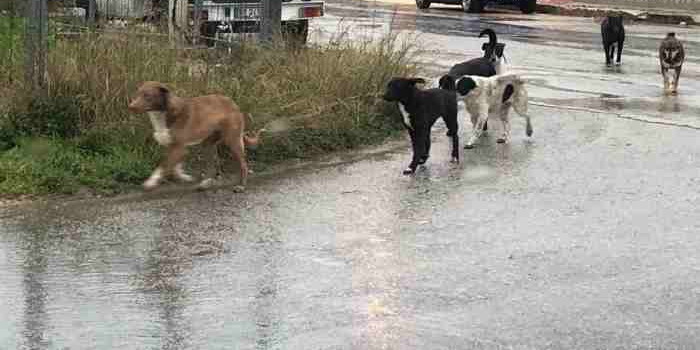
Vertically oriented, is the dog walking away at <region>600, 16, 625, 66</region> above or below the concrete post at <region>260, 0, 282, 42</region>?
below

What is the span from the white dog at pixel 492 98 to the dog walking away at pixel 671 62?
4715mm

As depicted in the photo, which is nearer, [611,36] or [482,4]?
[611,36]

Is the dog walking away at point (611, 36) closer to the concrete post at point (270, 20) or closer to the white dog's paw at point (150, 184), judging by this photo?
the concrete post at point (270, 20)

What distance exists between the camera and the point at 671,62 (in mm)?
16984

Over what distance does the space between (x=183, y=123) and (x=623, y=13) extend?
25.3m

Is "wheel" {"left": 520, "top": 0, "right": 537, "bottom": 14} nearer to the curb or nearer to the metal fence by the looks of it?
the curb

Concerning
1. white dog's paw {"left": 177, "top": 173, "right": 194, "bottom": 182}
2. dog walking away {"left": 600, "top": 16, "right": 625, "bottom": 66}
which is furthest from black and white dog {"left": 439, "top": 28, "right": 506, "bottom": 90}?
dog walking away {"left": 600, "top": 16, "right": 625, "bottom": 66}

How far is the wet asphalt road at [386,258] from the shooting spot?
632 centimetres

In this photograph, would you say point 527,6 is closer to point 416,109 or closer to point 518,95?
point 518,95

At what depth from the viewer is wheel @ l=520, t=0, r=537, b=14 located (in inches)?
1356

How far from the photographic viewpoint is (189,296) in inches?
271

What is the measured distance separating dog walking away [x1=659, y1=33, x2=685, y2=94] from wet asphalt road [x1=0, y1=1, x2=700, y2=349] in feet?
15.0

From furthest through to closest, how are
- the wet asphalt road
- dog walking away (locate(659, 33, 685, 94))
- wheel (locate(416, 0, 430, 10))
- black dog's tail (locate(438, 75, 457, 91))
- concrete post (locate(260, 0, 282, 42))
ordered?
wheel (locate(416, 0, 430, 10))
dog walking away (locate(659, 33, 685, 94))
concrete post (locate(260, 0, 282, 42))
black dog's tail (locate(438, 75, 457, 91))
the wet asphalt road

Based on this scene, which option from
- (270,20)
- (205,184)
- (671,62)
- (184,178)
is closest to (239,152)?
(205,184)
